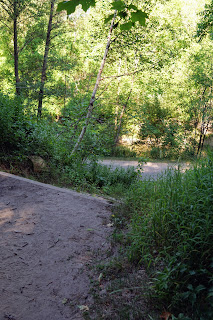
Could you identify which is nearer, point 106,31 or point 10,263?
point 10,263

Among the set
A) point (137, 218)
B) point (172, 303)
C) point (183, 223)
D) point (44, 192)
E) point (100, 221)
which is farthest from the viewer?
point (44, 192)

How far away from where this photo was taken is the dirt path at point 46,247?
2.28 meters

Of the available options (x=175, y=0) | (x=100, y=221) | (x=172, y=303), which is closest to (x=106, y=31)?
(x=100, y=221)

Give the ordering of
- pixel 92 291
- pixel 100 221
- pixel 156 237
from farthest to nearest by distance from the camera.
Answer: pixel 100 221 < pixel 156 237 < pixel 92 291

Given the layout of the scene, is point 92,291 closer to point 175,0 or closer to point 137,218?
point 137,218

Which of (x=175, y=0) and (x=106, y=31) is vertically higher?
(x=175, y=0)

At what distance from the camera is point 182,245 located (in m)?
2.49

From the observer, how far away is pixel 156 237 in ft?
9.60

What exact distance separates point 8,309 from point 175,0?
26339mm

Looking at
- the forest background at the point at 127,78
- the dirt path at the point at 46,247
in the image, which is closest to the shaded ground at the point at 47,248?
the dirt path at the point at 46,247

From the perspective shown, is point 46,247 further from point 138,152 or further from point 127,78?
point 127,78

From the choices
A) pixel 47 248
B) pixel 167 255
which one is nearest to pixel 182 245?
pixel 167 255

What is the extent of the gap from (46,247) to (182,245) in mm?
1521

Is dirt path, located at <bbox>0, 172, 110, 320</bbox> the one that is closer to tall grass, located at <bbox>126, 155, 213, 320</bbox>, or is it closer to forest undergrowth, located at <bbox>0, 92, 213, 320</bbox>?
forest undergrowth, located at <bbox>0, 92, 213, 320</bbox>
